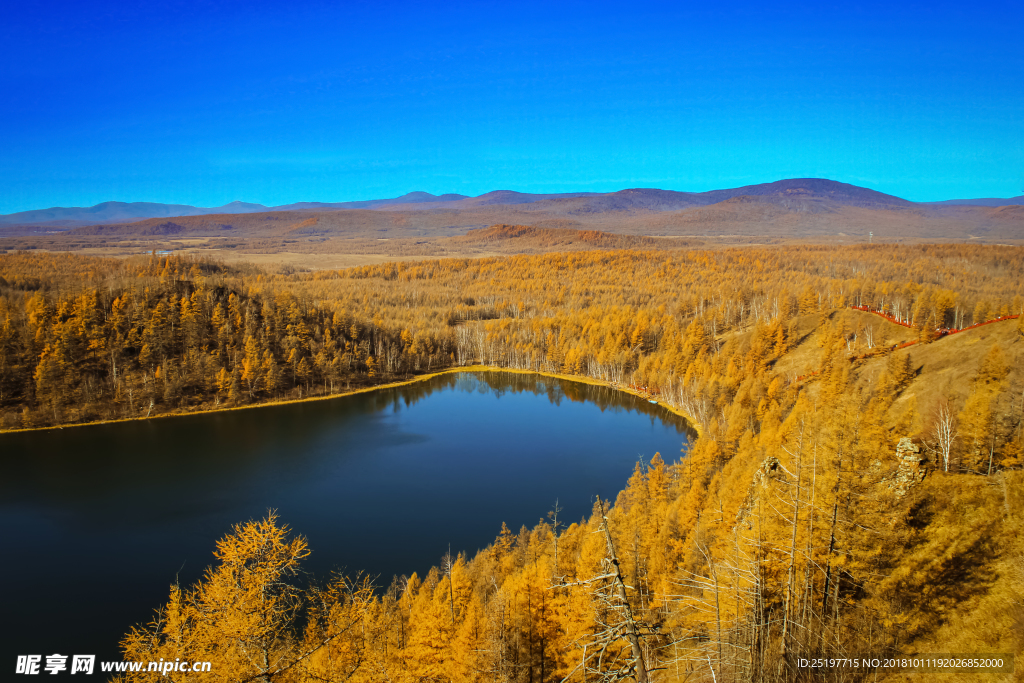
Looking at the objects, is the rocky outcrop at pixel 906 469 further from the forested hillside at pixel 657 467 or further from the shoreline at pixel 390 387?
the shoreline at pixel 390 387

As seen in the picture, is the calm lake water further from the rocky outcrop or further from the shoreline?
the rocky outcrop

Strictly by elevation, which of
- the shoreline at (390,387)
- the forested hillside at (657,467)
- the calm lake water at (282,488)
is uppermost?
the forested hillside at (657,467)

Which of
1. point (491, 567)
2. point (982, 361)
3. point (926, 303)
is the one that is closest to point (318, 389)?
point (491, 567)

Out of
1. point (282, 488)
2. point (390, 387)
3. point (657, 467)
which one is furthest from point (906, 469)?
point (390, 387)

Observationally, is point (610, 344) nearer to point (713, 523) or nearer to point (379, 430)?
point (379, 430)

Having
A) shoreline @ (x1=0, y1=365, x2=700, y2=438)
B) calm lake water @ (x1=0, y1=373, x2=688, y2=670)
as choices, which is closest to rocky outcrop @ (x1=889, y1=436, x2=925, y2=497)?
calm lake water @ (x1=0, y1=373, x2=688, y2=670)

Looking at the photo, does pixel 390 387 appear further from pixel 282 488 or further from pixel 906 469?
pixel 906 469

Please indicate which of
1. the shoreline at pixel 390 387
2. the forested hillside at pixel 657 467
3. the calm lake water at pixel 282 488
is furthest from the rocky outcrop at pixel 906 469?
the shoreline at pixel 390 387

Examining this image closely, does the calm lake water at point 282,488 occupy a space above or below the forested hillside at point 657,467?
below
